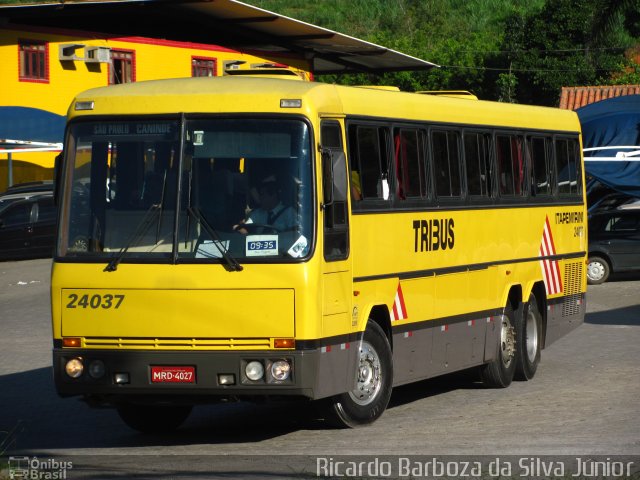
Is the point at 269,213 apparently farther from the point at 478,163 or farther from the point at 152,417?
the point at 478,163

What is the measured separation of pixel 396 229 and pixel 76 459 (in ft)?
11.8

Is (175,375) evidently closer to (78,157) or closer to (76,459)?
(76,459)

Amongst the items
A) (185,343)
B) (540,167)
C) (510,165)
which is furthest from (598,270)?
(185,343)

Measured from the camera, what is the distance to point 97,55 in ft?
142

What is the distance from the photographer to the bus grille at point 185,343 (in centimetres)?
1057

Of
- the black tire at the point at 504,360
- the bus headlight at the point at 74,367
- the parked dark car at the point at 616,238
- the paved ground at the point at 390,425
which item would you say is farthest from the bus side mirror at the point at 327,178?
the parked dark car at the point at 616,238

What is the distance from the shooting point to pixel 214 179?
10.9 meters

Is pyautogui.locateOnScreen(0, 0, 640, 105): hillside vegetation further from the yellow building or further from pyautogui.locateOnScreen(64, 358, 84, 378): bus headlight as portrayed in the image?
pyautogui.locateOnScreen(64, 358, 84, 378): bus headlight

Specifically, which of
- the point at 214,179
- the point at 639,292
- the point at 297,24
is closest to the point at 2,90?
the point at 297,24

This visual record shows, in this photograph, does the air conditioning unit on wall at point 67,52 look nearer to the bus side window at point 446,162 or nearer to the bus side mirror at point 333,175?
the bus side window at point 446,162

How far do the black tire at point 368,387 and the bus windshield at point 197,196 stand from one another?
1.46 m

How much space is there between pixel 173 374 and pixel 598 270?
19206 mm

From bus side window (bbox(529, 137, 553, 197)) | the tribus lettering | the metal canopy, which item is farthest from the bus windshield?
the metal canopy

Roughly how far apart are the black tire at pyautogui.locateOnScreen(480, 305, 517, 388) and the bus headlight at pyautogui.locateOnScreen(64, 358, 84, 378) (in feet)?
17.3
